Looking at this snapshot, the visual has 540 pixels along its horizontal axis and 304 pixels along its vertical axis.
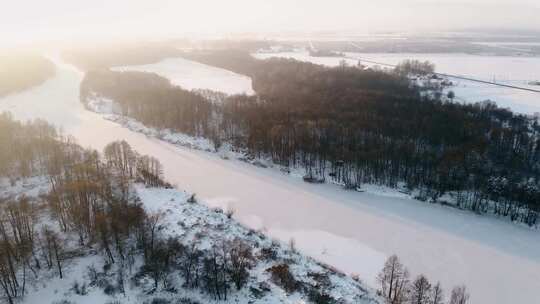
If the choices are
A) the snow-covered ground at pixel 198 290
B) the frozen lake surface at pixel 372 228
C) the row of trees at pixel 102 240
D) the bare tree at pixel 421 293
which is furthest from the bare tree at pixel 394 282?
the row of trees at pixel 102 240

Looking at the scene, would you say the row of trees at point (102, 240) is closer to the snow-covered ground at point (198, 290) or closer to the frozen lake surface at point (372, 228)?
the snow-covered ground at point (198, 290)

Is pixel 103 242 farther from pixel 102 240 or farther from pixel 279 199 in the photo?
pixel 279 199

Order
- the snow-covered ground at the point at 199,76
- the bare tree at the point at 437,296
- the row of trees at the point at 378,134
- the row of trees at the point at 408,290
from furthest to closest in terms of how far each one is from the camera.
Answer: the snow-covered ground at the point at 199,76 → the row of trees at the point at 378,134 → the row of trees at the point at 408,290 → the bare tree at the point at 437,296

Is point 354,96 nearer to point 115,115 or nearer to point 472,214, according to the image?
point 472,214

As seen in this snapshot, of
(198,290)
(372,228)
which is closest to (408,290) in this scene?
(372,228)

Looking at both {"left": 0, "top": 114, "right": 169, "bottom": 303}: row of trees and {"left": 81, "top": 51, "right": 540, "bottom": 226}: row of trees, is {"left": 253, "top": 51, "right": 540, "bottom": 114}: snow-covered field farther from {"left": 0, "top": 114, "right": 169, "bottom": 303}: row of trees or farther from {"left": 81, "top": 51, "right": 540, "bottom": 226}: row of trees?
{"left": 0, "top": 114, "right": 169, "bottom": 303}: row of trees

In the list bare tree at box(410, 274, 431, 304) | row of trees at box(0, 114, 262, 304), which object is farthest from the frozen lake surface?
row of trees at box(0, 114, 262, 304)

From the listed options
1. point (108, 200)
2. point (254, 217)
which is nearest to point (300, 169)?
point (254, 217)
